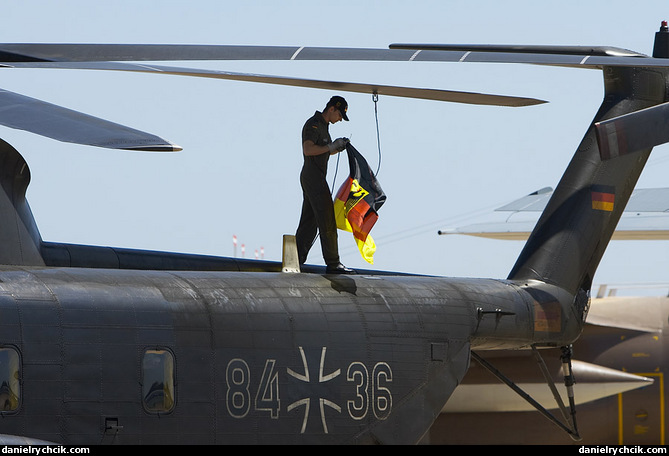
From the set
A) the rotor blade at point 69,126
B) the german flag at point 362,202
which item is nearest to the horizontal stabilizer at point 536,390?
the german flag at point 362,202

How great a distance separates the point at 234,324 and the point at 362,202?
5.65 ft

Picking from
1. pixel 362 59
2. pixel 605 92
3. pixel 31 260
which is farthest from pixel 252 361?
pixel 605 92

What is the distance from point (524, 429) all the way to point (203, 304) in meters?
8.79

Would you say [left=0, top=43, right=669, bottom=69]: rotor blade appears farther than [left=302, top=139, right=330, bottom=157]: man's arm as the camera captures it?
No

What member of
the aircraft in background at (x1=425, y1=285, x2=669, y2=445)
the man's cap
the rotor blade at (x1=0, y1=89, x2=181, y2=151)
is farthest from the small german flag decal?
the rotor blade at (x1=0, y1=89, x2=181, y2=151)

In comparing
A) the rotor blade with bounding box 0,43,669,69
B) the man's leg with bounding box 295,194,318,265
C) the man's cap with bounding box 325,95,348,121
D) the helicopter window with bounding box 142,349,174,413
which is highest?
the rotor blade with bounding box 0,43,669,69

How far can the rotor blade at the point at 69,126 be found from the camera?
597 cm

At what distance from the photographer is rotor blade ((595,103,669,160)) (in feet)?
25.0

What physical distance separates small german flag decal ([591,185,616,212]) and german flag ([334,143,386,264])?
9.91 ft

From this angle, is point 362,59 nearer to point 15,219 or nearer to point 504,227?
point 15,219

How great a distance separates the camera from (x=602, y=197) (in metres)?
10.9

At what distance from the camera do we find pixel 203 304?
26.0 ft

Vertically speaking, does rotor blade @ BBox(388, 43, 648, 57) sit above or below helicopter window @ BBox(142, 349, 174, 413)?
above

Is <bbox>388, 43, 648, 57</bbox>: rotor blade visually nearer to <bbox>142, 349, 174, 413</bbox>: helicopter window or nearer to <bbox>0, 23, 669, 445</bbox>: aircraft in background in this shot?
<bbox>0, 23, 669, 445</bbox>: aircraft in background
